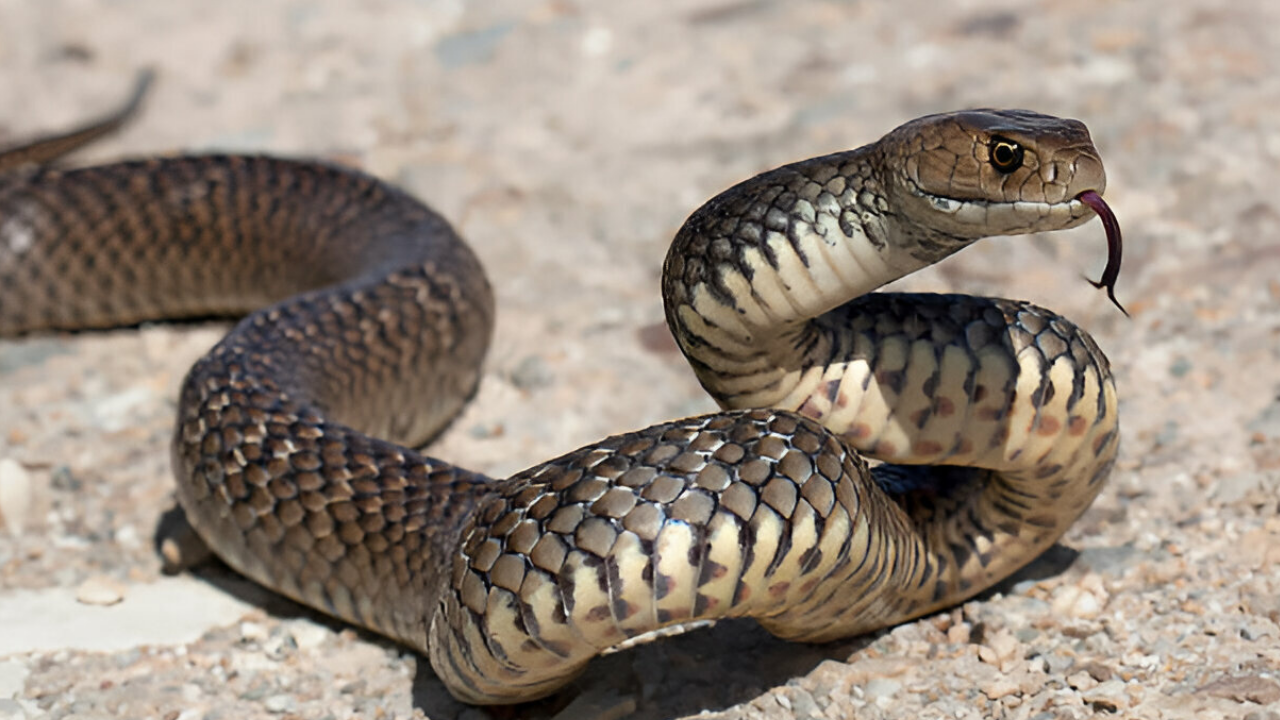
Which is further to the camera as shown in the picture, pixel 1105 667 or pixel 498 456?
pixel 498 456

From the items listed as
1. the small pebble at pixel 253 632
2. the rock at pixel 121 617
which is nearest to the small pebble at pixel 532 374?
the rock at pixel 121 617

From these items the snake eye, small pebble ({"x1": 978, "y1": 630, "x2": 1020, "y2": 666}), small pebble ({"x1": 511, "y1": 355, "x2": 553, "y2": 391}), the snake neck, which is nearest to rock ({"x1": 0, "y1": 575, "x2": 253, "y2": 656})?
small pebble ({"x1": 511, "y1": 355, "x2": 553, "y2": 391})

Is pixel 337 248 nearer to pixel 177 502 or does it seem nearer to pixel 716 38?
pixel 177 502

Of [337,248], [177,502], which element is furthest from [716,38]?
[177,502]

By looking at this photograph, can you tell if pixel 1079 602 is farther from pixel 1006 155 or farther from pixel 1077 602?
pixel 1006 155

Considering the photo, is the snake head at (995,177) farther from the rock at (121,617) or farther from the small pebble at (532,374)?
the small pebble at (532,374)

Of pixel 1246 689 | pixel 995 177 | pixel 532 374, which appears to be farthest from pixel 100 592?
pixel 1246 689
